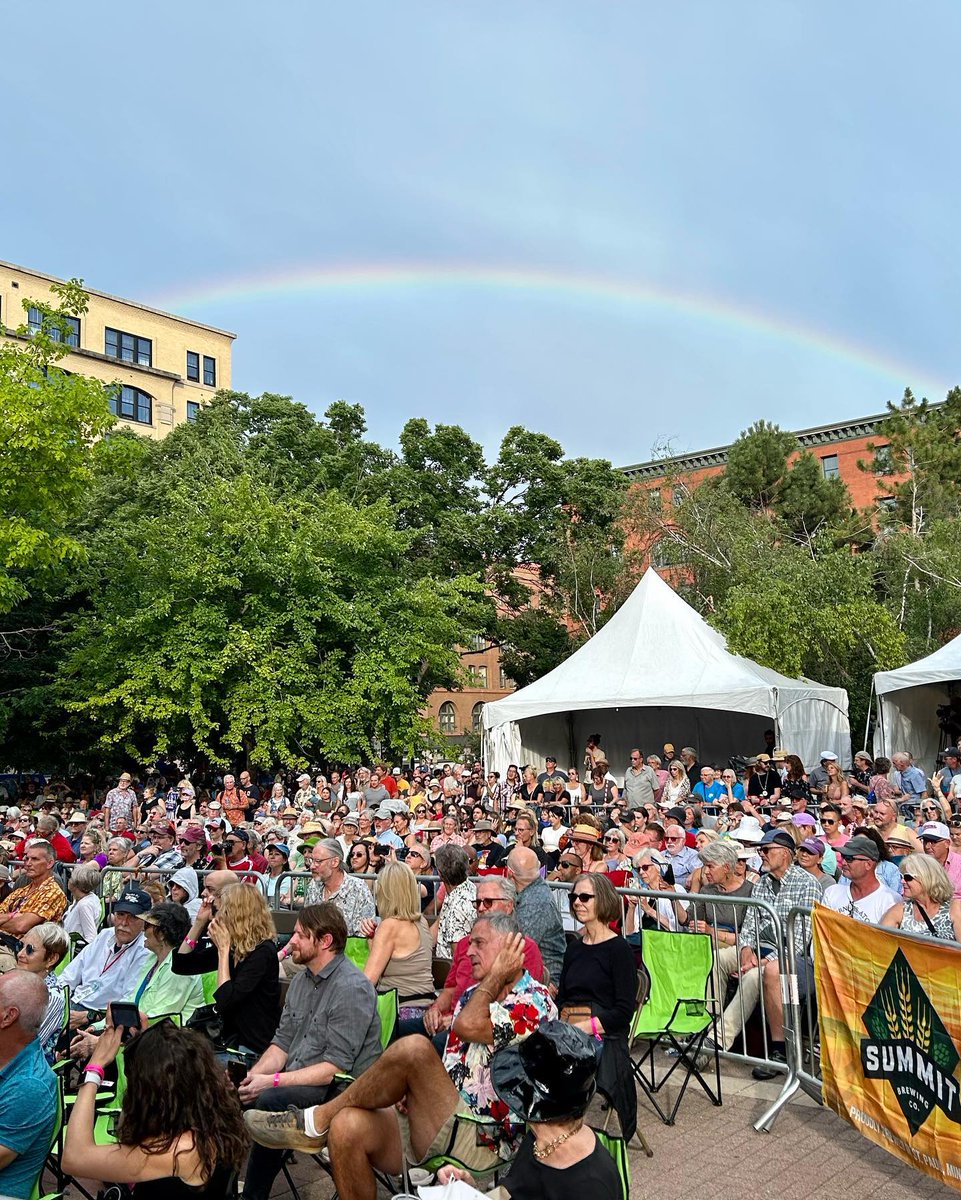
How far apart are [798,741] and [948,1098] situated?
1621 centimetres

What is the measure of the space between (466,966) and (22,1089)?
226 cm

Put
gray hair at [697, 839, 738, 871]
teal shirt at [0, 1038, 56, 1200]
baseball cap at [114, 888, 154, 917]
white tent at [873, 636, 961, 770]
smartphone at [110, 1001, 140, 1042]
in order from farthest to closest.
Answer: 1. white tent at [873, 636, 961, 770]
2. gray hair at [697, 839, 738, 871]
3. baseball cap at [114, 888, 154, 917]
4. smartphone at [110, 1001, 140, 1042]
5. teal shirt at [0, 1038, 56, 1200]

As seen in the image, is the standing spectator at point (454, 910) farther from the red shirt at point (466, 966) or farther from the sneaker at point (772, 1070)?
the sneaker at point (772, 1070)

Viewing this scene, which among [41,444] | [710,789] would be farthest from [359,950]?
[41,444]

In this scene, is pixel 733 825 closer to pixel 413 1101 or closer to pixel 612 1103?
pixel 612 1103

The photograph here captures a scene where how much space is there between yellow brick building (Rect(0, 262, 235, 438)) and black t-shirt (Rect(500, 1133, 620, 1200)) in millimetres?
51962

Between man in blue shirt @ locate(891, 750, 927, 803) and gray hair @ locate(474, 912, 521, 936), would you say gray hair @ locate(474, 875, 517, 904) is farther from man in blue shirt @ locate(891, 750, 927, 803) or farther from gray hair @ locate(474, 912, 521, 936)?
man in blue shirt @ locate(891, 750, 927, 803)

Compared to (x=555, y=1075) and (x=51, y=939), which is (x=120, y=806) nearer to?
(x=51, y=939)

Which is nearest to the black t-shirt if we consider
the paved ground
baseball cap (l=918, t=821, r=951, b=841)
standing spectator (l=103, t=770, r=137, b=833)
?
the paved ground

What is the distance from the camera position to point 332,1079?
449 centimetres

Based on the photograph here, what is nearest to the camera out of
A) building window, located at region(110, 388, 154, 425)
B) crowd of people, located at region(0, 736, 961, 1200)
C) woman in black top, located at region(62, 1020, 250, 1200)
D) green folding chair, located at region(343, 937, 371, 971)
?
woman in black top, located at region(62, 1020, 250, 1200)

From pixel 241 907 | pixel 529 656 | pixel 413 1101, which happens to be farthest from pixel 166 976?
pixel 529 656

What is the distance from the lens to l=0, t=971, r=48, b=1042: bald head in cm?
381

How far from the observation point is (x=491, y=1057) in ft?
13.5
